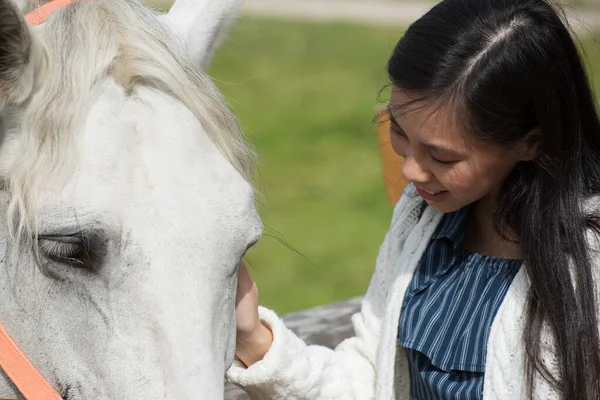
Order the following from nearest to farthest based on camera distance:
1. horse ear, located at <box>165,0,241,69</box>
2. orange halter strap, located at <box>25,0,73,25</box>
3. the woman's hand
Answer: orange halter strap, located at <box>25,0,73,25</box>, horse ear, located at <box>165,0,241,69</box>, the woman's hand

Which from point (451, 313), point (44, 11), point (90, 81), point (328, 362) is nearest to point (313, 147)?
point (328, 362)

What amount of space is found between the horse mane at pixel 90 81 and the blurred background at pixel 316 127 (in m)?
0.23

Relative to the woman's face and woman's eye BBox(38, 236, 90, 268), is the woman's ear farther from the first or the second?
woman's eye BBox(38, 236, 90, 268)

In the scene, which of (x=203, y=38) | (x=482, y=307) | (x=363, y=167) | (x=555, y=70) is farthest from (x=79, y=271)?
(x=363, y=167)

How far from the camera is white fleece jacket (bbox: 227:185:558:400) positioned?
5.12 feet

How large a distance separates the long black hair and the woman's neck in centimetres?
5

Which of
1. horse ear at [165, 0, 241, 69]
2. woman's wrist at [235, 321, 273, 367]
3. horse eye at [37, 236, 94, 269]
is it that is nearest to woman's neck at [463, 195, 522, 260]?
woman's wrist at [235, 321, 273, 367]

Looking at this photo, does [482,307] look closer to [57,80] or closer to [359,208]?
[57,80]

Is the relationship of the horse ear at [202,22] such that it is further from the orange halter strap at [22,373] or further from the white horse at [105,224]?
the orange halter strap at [22,373]

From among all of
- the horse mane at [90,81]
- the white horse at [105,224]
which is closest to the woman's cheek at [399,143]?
the horse mane at [90,81]

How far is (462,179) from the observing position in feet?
5.13

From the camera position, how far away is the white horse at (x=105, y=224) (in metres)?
1.16

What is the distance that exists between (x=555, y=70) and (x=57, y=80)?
845mm

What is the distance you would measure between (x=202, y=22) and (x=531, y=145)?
61cm
